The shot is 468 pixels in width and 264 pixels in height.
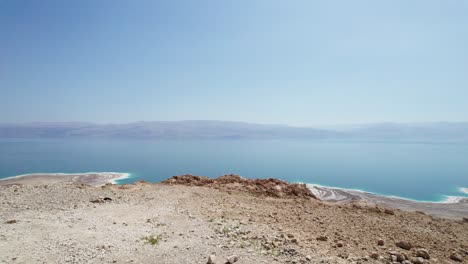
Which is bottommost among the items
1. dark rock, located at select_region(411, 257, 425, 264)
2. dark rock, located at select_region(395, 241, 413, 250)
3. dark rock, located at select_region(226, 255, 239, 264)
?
dark rock, located at select_region(395, 241, 413, 250)

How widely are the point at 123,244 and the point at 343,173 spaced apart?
57.6 metres

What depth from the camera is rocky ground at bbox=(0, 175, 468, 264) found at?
758 cm

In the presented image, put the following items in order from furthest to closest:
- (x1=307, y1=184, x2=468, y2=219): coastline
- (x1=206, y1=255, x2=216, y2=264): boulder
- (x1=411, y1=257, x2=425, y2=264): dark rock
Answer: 1. (x1=307, y1=184, x2=468, y2=219): coastline
2. (x1=411, y1=257, x2=425, y2=264): dark rock
3. (x1=206, y1=255, x2=216, y2=264): boulder

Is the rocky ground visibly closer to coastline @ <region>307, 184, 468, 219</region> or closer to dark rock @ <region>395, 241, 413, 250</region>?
dark rock @ <region>395, 241, 413, 250</region>

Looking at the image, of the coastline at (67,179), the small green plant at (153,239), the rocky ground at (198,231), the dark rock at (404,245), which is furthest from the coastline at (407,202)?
the coastline at (67,179)

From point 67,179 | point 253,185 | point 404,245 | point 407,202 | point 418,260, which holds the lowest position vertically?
point 407,202

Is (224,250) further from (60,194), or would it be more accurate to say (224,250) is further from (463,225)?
(463,225)

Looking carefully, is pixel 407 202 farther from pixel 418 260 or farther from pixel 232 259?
pixel 232 259

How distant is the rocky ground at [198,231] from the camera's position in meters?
7.58

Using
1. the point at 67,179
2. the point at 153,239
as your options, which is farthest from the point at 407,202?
the point at 67,179

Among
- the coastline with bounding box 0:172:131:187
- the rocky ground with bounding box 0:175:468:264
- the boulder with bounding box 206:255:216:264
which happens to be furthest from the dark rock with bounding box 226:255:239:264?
the coastline with bounding box 0:172:131:187

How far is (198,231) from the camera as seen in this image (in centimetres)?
935

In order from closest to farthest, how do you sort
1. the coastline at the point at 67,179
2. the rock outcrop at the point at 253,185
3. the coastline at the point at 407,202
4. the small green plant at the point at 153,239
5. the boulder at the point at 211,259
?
the boulder at the point at 211,259 < the small green plant at the point at 153,239 < the rock outcrop at the point at 253,185 < the coastline at the point at 407,202 < the coastline at the point at 67,179

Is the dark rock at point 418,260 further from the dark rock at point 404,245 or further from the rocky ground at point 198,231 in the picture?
the dark rock at point 404,245
